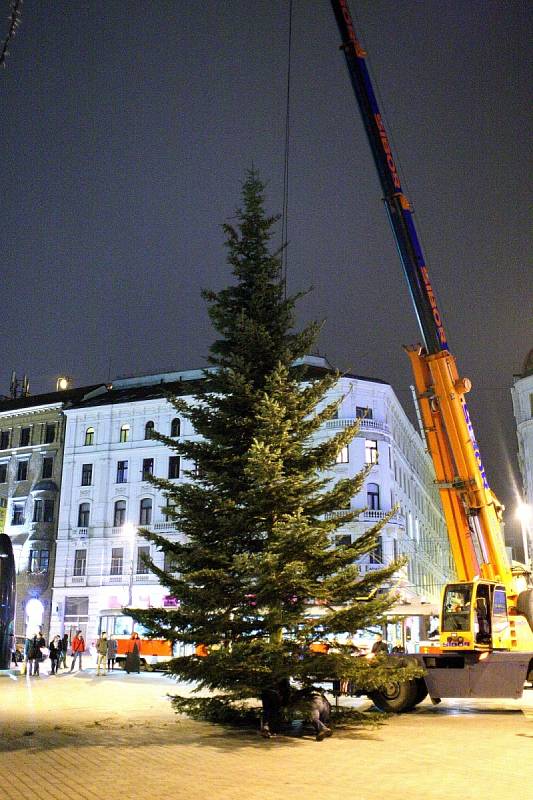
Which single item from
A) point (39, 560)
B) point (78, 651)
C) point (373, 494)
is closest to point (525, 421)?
point (373, 494)

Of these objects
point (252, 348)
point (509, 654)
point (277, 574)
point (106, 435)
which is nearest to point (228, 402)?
point (252, 348)

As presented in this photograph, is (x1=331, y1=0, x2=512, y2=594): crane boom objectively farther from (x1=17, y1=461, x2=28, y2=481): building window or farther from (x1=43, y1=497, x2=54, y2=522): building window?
(x1=17, y1=461, x2=28, y2=481): building window

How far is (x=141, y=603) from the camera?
52438mm

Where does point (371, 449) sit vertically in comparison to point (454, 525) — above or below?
above

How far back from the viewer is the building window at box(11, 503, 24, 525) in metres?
59.0

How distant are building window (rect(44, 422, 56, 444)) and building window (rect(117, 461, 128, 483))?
6.58 metres

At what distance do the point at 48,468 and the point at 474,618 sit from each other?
47.1 meters

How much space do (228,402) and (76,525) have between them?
1733 inches

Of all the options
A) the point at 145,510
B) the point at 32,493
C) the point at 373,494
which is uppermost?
the point at 32,493

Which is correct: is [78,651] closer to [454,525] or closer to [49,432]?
[454,525]

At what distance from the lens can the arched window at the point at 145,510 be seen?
180 feet

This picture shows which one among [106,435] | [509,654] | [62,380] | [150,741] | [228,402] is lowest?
[150,741]

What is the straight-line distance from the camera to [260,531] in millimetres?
14711

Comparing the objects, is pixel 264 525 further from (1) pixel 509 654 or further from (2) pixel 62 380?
(2) pixel 62 380
